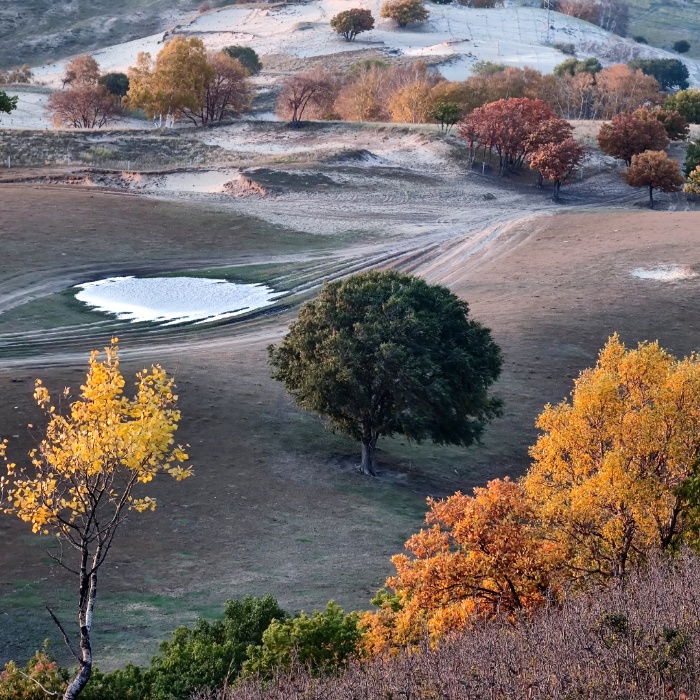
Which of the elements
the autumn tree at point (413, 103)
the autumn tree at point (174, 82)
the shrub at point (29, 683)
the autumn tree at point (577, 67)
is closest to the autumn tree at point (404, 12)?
the autumn tree at point (577, 67)

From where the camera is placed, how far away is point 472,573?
66.1ft

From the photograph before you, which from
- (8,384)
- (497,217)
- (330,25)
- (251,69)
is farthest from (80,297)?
(330,25)

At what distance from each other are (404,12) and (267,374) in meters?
126

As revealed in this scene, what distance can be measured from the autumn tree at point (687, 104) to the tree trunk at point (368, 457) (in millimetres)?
85750

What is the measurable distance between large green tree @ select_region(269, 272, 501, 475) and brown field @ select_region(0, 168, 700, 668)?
173cm

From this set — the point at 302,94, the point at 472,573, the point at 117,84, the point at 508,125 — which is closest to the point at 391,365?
the point at 472,573

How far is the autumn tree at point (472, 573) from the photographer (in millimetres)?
19406

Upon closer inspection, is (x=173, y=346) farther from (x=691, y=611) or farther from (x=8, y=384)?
(x=691, y=611)

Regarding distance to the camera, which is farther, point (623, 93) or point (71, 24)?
point (71, 24)

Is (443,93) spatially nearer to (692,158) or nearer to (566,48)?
(692,158)

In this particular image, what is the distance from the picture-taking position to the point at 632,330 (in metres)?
53.0

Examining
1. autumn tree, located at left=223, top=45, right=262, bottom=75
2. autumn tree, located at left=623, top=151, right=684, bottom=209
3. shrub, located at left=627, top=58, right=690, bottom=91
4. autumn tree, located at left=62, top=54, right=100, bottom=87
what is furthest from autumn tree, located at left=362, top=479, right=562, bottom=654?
shrub, located at left=627, top=58, right=690, bottom=91

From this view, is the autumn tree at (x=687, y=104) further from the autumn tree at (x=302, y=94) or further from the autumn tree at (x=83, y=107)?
the autumn tree at (x=83, y=107)

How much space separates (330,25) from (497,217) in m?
88.7
